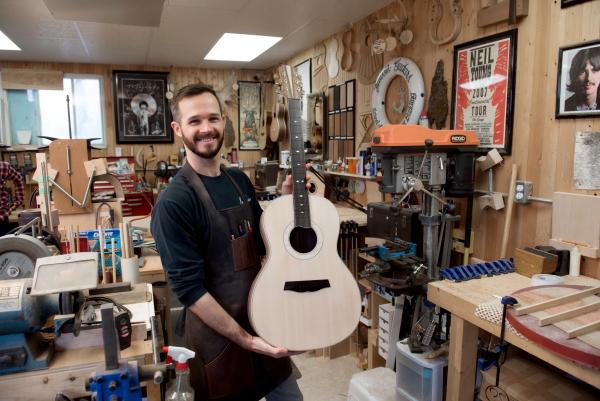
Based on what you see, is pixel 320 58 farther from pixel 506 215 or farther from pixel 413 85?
pixel 506 215

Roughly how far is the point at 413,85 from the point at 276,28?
1692mm

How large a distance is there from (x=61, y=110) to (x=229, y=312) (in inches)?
227

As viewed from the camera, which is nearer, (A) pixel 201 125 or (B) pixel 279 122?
(A) pixel 201 125

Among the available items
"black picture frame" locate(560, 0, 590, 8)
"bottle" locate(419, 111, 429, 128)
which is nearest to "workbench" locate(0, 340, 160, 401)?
"bottle" locate(419, 111, 429, 128)

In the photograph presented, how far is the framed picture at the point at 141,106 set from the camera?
5906 millimetres

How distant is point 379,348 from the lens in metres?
2.87

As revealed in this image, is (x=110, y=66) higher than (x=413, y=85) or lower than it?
higher

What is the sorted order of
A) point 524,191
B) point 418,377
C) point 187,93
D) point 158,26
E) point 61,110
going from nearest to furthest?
point 187,93 < point 418,377 < point 524,191 < point 158,26 < point 61,110

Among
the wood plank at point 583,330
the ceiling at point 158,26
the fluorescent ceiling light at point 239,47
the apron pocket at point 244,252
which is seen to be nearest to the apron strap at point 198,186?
the apron pocket at point 244,252

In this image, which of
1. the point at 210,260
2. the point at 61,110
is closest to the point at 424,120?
the point at 210,260

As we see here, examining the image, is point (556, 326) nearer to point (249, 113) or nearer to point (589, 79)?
point (589, 79)

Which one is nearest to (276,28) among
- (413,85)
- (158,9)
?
(158,9)

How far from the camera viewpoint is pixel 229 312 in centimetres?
142

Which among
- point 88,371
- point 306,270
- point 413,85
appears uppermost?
point 413,85
